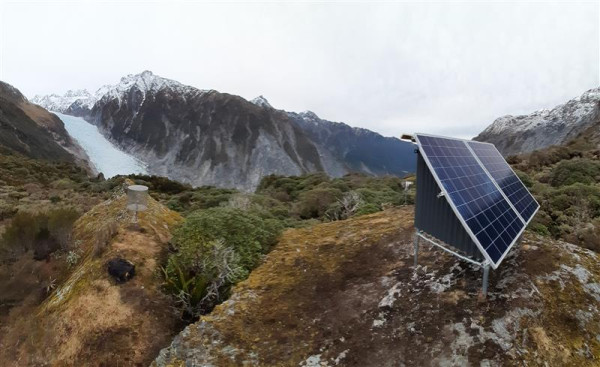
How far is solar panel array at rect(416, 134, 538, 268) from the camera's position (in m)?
6.91

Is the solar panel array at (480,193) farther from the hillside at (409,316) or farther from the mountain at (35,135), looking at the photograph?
the mountain at (35,135)

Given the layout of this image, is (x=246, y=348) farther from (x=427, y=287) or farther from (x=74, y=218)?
(x=74, y=218)

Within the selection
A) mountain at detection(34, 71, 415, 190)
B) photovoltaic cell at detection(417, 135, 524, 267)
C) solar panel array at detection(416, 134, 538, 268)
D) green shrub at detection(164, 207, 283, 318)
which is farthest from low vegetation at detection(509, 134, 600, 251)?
mountain at detection(34, 71, 415, 190)

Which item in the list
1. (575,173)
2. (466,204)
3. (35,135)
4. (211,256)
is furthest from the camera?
(35,135)

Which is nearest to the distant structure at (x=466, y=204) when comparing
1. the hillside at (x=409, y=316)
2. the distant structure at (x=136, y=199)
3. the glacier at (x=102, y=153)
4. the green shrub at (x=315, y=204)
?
Answer: the hillside at (x=409, y=316)

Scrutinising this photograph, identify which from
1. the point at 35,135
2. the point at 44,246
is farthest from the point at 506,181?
the point at 35,135

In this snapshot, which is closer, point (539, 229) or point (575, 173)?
point (539, 229)

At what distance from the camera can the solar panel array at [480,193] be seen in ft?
22.7

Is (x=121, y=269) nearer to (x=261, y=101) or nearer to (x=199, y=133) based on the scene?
(x=199, y=133)

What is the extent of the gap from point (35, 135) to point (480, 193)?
4114 inches

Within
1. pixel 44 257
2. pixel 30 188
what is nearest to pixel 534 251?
pixel 44 257

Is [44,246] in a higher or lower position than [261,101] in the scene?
lower

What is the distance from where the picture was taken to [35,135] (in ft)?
284

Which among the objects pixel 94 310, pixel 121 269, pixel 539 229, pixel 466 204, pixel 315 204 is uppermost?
pixel 466 204
